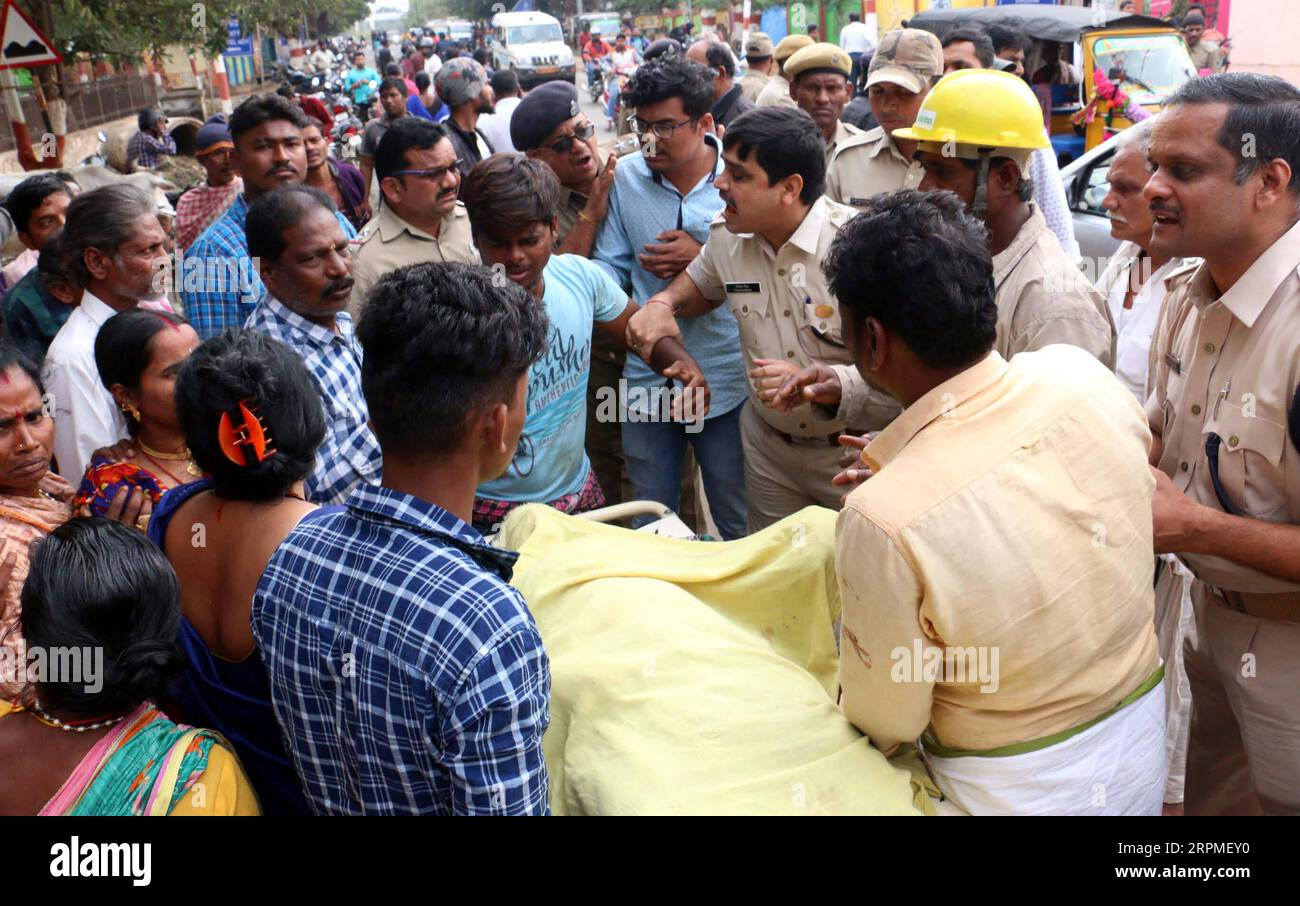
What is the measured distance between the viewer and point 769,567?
7.70ft

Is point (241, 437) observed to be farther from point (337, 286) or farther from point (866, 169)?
point (866, 169)

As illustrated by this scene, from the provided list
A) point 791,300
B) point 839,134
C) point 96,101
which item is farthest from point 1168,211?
point 96,101

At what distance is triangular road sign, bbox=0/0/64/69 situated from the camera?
21.4 feet

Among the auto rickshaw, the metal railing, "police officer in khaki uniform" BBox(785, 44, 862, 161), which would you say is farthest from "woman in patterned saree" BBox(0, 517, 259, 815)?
the metal railing

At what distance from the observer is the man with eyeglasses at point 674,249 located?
3.82 m

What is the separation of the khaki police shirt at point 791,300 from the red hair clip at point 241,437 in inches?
Answer: 64.4

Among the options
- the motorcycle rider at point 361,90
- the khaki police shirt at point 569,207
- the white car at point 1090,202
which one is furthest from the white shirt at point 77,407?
the motorcycle rider at point 361,90

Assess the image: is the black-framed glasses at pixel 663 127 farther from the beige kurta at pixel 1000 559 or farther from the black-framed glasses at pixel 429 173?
the beige kurta at pixel 1000 559

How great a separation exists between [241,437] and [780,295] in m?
1.81

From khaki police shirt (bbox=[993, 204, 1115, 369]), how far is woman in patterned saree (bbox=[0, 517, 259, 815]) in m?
2.00

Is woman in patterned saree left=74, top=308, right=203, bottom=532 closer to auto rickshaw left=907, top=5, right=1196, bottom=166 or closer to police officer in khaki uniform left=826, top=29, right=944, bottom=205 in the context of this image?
police officer in khaki uniform left=826, top=29, right=944, bottom=205

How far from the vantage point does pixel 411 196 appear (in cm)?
369

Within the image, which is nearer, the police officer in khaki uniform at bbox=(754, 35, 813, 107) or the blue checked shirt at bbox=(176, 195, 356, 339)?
the blue checked shirt at bbox=(176, 195, 356, 339)

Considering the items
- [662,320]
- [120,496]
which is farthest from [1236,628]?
[120,496]
